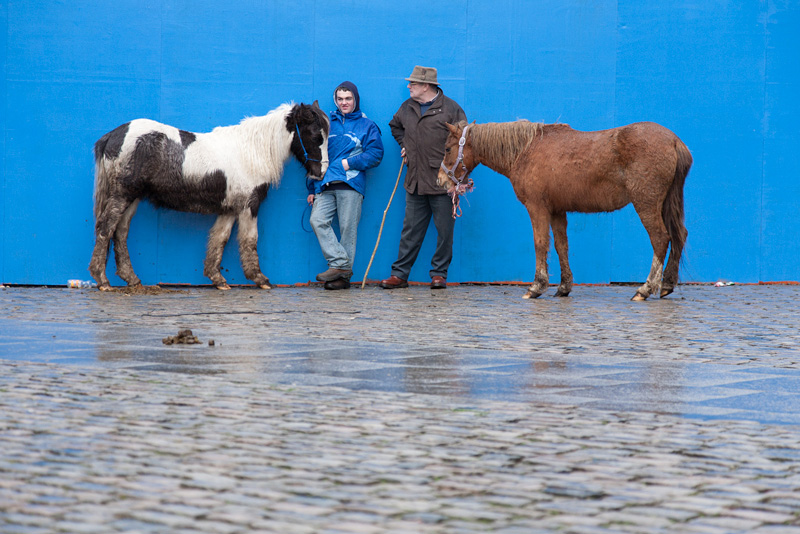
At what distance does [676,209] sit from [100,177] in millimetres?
6156

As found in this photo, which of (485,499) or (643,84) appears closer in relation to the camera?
(485,499)

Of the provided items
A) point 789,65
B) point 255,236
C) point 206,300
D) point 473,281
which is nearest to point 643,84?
point 789,65

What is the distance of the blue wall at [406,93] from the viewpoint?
11828 millimetres

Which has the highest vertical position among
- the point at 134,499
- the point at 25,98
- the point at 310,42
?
the point at 310,42

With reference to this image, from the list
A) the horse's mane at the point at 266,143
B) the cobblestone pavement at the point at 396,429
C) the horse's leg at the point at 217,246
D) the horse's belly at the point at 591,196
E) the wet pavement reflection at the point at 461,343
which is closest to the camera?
the cobblestone pavement at the point at 396,429

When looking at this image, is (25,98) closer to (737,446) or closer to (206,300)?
(206,300)

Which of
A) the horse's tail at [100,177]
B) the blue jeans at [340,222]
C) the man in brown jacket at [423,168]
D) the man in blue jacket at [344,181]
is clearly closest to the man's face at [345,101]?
the man in blue jacket at [344,181]

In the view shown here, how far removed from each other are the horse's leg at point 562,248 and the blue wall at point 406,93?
1.45 meters

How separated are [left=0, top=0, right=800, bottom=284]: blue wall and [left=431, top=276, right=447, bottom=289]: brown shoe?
0.52 meters

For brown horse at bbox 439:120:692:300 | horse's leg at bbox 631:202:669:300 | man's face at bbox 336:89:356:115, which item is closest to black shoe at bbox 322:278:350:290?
brown horse at bbox 439:120:692:300

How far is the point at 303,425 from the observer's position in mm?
3918

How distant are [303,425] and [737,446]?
1581 mm

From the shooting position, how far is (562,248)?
11234 mm

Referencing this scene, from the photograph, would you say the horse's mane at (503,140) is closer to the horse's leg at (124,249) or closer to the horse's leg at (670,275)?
the horse's leg at (670,275)
